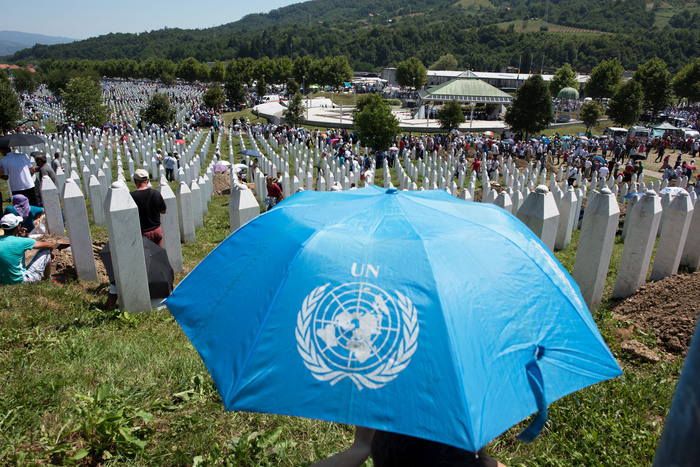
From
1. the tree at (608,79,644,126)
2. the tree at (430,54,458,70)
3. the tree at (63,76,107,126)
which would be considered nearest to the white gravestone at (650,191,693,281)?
the tree at (63,76,107,126)

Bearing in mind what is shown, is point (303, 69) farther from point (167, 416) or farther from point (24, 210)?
point (167, 416)

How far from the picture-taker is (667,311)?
4.58m

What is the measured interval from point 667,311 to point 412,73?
8181 centimetres

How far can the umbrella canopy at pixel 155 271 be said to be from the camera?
485 centimetres

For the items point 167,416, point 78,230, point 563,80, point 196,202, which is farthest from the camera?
point 563,80

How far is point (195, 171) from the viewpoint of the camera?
634 inches

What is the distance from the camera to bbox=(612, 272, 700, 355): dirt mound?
13.8 ft

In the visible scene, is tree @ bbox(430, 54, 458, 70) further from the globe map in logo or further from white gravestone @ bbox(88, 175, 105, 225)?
the globe map in logo

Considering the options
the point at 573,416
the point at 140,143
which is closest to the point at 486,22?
the point at 140,143

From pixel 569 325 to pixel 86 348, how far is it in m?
3.41

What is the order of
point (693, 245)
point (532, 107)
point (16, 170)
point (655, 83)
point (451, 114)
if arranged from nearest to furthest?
point (693, 245), point (16, 170), point (532, 107), point (451, 114), point (655, 83)

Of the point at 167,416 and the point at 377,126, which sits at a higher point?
the point at 377,126

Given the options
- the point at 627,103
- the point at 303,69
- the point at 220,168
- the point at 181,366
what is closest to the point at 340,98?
the point at 303,69

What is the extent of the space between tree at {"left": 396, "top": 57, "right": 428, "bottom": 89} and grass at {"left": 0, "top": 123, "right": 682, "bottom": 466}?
82.7 metres
